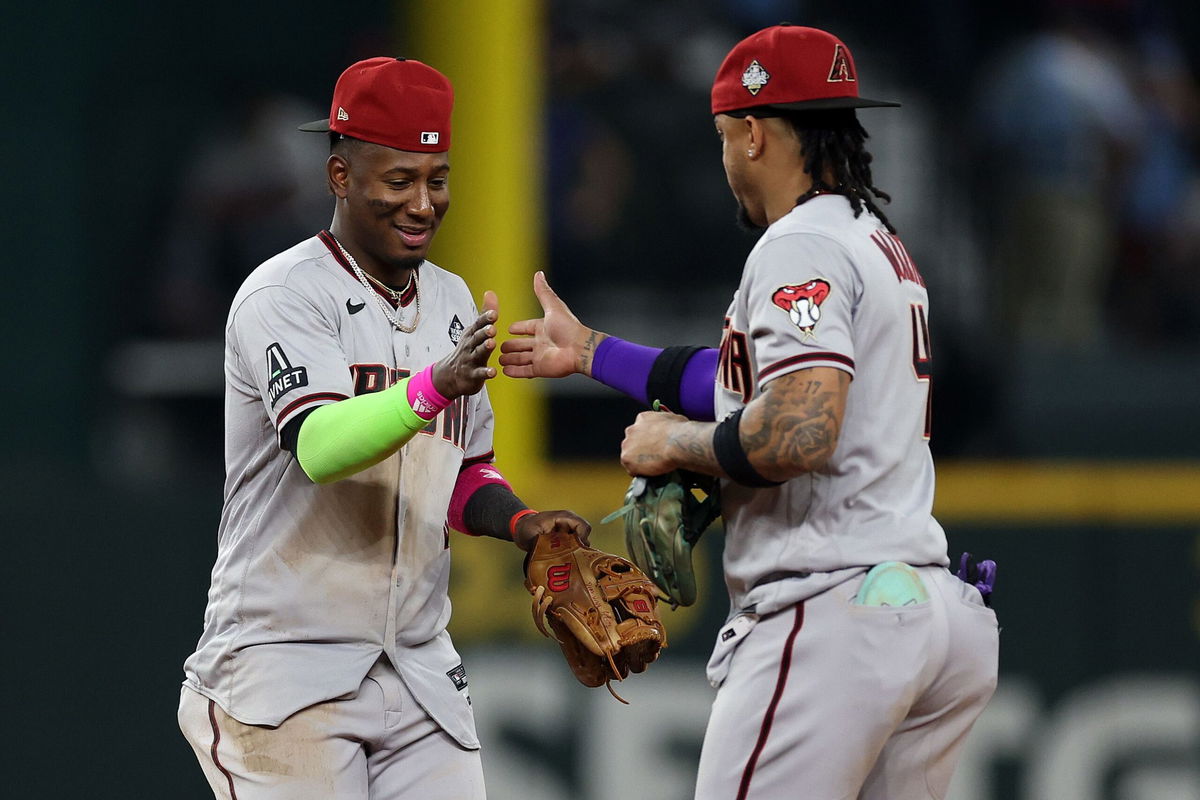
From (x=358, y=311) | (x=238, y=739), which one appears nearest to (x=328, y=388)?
(x=358, y=311)

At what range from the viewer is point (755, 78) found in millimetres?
3262

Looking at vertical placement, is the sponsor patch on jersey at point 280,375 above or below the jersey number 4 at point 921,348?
below

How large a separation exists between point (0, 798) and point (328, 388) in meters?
3.63

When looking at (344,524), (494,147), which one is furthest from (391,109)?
(494,147)

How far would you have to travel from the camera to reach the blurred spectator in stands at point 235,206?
6770 mm

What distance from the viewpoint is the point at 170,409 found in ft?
22.0

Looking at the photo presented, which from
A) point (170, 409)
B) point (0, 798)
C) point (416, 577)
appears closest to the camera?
point (416, 577)

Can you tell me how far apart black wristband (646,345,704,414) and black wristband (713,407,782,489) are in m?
0.32

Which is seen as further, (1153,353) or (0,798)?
(1153,353)

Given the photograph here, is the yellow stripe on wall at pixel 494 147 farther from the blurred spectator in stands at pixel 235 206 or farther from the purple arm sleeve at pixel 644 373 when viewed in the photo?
the purple arm sleeve at pixel 644 373

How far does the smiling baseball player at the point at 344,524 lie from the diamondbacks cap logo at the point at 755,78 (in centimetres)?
59

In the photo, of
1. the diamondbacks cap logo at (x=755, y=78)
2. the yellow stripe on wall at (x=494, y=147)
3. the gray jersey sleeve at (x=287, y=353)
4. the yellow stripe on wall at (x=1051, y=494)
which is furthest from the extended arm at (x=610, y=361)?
the yellow stripe on wall at (x=494, y=147)

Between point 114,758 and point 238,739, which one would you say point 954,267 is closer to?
point 114,758

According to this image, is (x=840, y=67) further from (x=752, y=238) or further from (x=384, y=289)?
(x=752, y=238)
